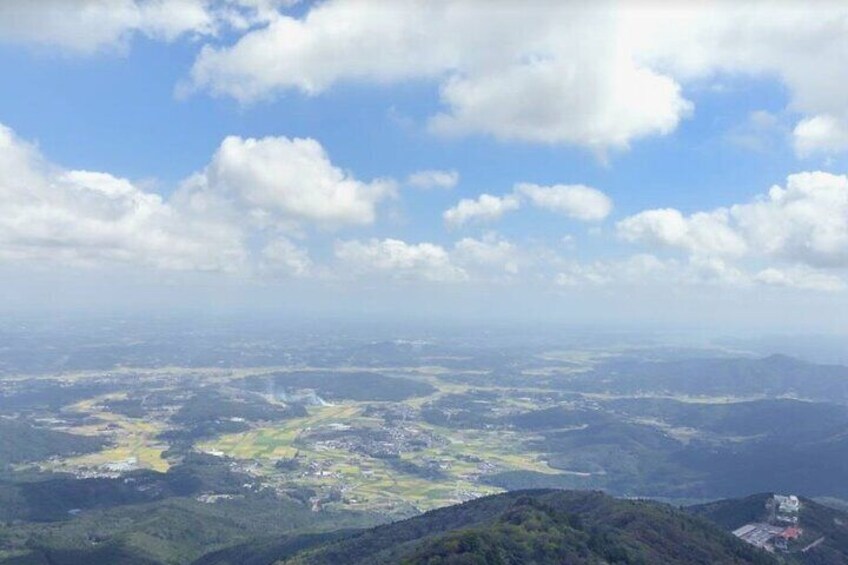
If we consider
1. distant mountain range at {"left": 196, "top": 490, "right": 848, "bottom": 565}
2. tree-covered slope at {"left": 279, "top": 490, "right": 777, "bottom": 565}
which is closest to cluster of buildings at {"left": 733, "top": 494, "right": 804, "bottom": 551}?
distant mountain range at {"left": 196, "top": 490, "right": 848, "bottom": 565}

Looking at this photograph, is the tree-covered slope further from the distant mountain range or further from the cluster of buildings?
the cluster of buildings

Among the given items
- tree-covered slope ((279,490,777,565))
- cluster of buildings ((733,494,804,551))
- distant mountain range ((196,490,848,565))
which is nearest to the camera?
tree-covered slope ((279,490,777,565))

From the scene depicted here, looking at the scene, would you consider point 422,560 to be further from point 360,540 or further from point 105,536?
point 105,536

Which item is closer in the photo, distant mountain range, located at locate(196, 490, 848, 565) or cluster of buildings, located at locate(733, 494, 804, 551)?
distant mountain range, located at locate(196, 490, 848, 565)

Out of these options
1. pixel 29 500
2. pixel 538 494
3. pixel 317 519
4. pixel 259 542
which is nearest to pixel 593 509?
pixel 538 494

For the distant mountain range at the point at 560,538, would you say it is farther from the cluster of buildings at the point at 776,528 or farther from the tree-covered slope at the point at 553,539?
the cluster of buildings at the point at 776,528

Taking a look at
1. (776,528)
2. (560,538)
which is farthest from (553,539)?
(776,528)

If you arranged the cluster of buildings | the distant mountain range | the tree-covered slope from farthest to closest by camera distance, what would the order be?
the cluster of buildings < the distant mountain range < the tree-covered slope

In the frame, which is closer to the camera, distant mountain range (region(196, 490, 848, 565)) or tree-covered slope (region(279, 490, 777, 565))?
tree-covered slope (region(279, 490, 777, 565))
